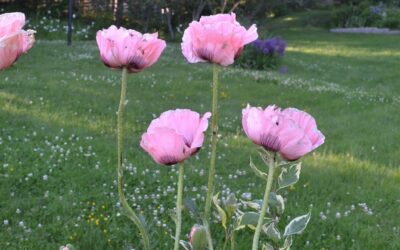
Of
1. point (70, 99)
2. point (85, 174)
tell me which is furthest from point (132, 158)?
point (70, 99)

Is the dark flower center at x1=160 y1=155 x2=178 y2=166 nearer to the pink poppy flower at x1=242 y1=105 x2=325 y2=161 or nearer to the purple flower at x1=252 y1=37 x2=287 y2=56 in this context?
the pink poppy flower at x1=242 y1=105 x2=325 y2=161

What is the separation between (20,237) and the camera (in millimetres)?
3543

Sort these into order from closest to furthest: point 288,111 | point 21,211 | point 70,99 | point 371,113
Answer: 1. point 288,111
2. point 21,211
3. point 70,99
4. point 371,113

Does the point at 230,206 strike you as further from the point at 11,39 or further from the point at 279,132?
the point at 11,39

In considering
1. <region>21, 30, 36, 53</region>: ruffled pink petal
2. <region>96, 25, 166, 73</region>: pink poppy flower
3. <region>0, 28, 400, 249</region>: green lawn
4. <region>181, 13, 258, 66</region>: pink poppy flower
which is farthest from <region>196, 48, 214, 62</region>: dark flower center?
<region>0, 28, 400, 249</region>: green lawn

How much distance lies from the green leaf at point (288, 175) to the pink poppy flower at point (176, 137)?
0.36m

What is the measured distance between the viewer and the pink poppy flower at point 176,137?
4.27 ft

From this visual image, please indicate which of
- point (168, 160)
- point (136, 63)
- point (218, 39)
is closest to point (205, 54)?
point (218, 39)

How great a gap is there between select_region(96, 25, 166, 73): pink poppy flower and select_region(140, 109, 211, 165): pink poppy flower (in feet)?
0.50

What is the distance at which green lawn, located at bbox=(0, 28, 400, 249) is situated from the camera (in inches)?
152

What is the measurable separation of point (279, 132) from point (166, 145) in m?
0.26

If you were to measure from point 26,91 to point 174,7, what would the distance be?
980 centimetres

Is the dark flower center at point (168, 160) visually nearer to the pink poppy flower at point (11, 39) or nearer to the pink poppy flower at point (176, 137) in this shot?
the pink poppy flower at point (176, 137)

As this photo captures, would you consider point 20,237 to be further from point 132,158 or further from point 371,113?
point 371,113
